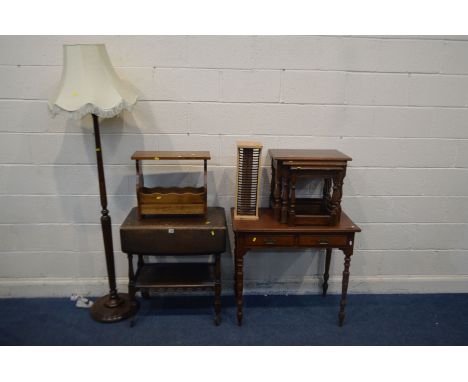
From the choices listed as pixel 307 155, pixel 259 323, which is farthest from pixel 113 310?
pixel 307 155

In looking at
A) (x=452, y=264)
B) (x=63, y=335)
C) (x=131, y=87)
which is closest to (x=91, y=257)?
(x=63, y=335)

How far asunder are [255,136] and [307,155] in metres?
0.43

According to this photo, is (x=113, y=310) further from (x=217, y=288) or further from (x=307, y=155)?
(x=307, y=155)

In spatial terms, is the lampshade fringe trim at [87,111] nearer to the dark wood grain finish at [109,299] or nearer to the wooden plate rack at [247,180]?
the dark wood grain finish at [109,299]

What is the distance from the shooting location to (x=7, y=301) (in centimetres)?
269

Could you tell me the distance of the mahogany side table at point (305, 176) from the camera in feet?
7.21

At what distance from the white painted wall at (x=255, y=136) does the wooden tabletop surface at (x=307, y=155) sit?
5.1 inches

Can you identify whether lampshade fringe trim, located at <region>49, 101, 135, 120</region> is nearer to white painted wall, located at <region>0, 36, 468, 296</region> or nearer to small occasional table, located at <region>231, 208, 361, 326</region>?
white painted wall, located at <region>0, 36, 468, 296</region>

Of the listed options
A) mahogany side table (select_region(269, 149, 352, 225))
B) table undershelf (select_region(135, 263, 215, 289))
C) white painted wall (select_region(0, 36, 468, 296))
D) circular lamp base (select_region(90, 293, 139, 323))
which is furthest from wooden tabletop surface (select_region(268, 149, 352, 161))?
circular lamp base (select_region(90, 293, 139, 323))

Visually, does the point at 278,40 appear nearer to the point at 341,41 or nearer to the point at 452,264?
the point at 341,41

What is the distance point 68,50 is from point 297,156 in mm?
1453

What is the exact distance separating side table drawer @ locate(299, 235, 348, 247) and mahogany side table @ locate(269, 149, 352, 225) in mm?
89

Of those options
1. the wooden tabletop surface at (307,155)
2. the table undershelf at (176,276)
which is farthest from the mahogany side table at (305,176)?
the table undershelf at (176,276)

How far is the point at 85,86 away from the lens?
201cm
